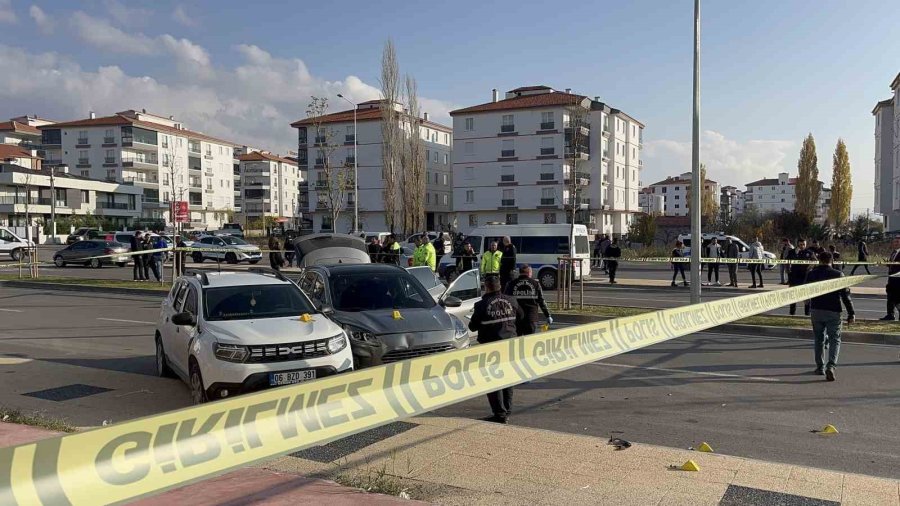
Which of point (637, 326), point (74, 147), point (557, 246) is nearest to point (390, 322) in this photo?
point (637, 326)

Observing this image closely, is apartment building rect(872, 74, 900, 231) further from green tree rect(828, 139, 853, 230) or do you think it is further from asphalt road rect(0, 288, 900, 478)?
asphalt road rect(0, 288, 900, 478)

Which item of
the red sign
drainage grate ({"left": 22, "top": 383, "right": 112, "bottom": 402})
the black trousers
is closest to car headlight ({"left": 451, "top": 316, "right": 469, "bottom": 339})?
the black trousers

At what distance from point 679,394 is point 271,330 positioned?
4907 millimetres

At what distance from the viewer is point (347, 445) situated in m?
6.34

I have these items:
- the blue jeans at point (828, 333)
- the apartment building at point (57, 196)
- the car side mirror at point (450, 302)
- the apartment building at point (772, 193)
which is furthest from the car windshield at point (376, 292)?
the apartment building at point (772, 193)

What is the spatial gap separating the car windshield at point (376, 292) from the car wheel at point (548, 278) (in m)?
13.0

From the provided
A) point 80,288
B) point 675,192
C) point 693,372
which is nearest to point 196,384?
point 693,372

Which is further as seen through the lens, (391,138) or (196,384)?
(391,138)

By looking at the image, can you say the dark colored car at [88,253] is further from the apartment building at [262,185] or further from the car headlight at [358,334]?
the apartment building at [262,185]

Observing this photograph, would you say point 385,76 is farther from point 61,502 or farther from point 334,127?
point 61,502

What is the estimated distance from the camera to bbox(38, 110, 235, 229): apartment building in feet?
293

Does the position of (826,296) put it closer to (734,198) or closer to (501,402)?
(501,402)

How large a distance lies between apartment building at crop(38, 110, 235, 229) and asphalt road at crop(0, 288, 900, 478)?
3150 inches

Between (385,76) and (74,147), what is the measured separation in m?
54.1
